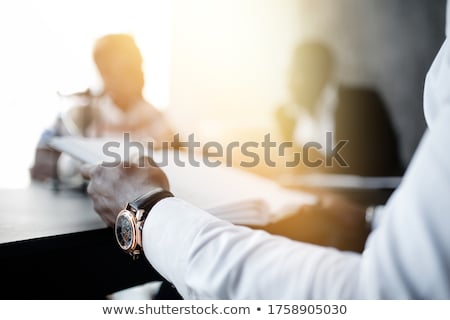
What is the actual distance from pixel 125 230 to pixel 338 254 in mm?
237

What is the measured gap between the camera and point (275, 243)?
0.40 metres

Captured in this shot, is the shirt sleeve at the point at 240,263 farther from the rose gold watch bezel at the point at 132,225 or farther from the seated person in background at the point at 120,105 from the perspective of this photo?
the seated person in background at the point at 120,105

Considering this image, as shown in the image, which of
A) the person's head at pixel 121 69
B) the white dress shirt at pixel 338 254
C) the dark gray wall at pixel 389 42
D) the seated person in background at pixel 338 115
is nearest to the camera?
the white dress shirt at pixel 338 254

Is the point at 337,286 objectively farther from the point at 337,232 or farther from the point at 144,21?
the point at 144,21

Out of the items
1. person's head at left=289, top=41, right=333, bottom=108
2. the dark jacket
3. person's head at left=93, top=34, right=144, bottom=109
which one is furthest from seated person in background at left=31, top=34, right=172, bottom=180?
the dark jacket

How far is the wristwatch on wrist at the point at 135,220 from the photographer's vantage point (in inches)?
17.2

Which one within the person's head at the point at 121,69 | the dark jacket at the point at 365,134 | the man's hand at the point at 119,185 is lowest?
the dark jacket at the point at 365,134

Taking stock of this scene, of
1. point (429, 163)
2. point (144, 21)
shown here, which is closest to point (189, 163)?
point (144, 21)

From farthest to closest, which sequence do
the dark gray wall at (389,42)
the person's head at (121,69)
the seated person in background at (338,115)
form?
the dark gray wall at (389,42) → the seated person in background at (338,115) → the person's head at (121,69)

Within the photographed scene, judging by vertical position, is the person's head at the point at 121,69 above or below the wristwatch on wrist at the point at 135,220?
above

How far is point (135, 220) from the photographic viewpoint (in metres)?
0.44

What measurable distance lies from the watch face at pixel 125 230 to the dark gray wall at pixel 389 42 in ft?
5.20

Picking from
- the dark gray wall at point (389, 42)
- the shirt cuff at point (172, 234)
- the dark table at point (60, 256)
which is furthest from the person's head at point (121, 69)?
the dark gray wall at point (389, 42)

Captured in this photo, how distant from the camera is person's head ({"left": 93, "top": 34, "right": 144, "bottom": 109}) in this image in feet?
3.56
